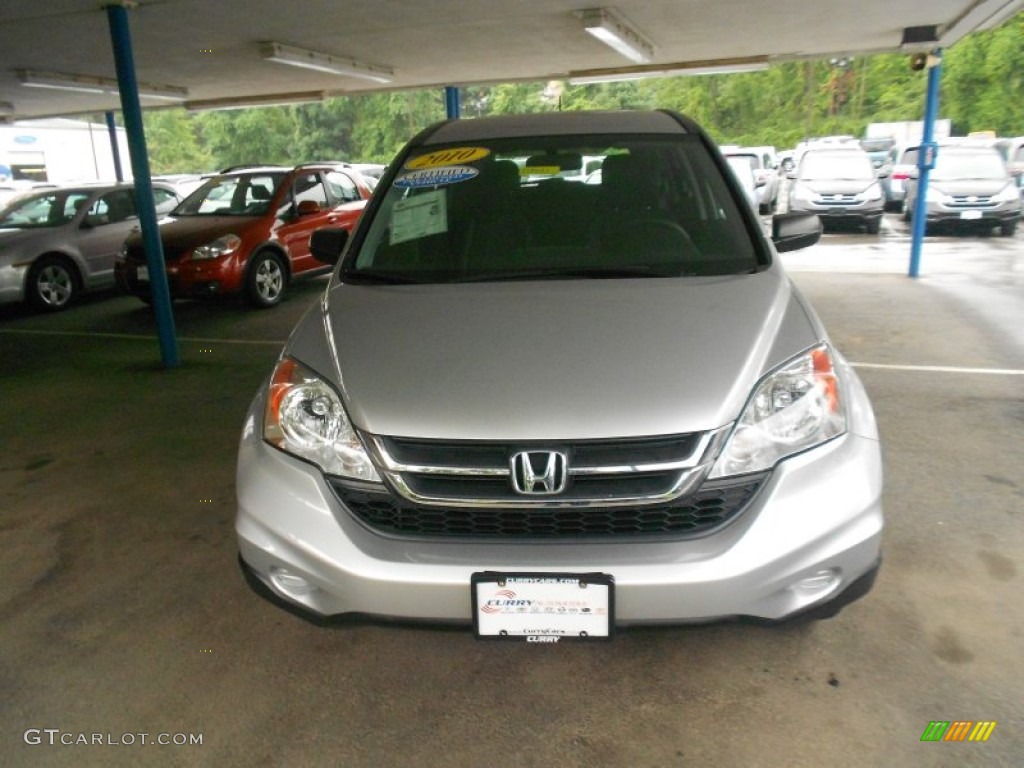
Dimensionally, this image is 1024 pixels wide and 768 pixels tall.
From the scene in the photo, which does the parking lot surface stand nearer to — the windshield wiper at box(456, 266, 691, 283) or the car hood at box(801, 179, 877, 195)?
the windshield wiper at box(456, 266, 691, 283)

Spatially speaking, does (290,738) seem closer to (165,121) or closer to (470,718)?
(470,718)

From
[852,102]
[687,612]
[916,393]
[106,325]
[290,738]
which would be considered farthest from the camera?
[852,102]

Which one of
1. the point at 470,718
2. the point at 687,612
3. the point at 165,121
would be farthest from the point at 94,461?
the point at 165,121

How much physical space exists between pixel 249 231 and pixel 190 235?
56cm

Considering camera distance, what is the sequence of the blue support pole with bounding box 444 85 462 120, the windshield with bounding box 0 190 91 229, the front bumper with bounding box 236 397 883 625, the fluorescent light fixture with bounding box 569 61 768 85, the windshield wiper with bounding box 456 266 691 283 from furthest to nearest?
the blue support pole with bounding box 444 85 462 120 < the fluorescent light fixture with bounding box 569 61 768 85 < the windshield with bounding box 0 190 91 229 < the windshield wiper with bounding box 456 266 691 283 < the front bumper with bounding box 236 397 883 625

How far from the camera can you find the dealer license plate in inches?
70.6

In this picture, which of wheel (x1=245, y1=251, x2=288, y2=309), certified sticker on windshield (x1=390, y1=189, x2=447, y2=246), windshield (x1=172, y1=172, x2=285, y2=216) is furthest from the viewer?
windshield (x1=172, y1=172, x2=285, y2=216)

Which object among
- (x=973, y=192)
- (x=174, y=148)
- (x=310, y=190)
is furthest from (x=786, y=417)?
(x=174, y=148)

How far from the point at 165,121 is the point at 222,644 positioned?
5390 cm

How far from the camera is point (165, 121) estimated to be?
4950 cm

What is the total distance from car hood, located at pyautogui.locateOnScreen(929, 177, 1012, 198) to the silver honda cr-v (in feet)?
40.8

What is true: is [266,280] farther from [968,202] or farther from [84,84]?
[968,202]

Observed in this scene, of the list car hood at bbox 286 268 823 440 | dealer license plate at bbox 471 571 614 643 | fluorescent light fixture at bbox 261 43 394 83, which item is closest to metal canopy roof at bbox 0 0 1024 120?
fluorescent light fixture at bbox 261 43 394 83

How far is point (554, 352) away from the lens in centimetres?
209
